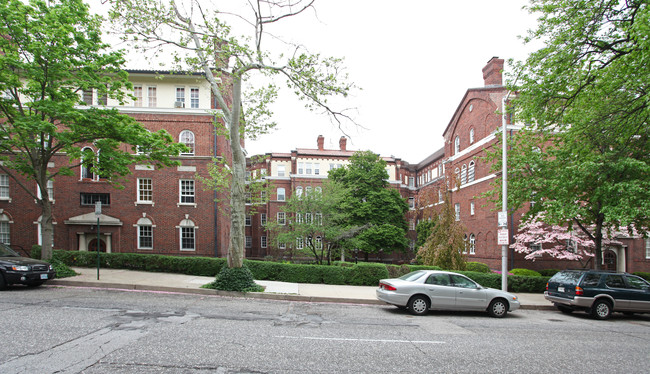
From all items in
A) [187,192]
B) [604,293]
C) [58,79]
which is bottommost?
[604,293]

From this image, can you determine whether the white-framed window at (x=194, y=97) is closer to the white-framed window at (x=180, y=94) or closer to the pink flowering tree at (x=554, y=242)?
the white-framed window at (x=180, y=94)

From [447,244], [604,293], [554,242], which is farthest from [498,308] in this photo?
[554,242]

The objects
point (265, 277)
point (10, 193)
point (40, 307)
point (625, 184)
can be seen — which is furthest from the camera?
point (10, 193)

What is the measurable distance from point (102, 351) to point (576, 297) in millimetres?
13751

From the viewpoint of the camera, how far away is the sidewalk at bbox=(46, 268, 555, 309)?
13.2 metres

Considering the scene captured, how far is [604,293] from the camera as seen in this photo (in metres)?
12.6

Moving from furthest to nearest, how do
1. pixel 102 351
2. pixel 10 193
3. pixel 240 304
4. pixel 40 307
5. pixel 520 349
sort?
pixel 10 193
pixel 240 304
pixel 40 307
pixel 520 349
pixel 102 351

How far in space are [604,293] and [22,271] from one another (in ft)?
63.7

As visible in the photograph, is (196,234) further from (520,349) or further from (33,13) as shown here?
(520,349)

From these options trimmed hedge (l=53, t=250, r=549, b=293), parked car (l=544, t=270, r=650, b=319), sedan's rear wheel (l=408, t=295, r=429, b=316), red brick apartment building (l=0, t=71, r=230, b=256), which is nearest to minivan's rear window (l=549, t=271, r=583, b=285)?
parked car (l=544, t=270, r=650, b=319)

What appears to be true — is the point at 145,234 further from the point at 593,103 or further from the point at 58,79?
the point at 593,103

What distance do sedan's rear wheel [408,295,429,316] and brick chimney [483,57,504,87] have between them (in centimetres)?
2622

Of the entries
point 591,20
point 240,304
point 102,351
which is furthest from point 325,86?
point 102,351

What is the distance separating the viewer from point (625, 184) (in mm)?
12523
